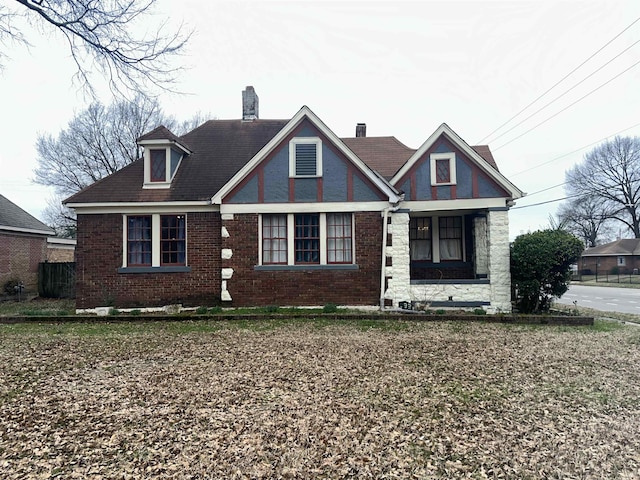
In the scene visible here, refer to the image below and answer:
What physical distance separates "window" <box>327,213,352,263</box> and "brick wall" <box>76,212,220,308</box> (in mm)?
3767

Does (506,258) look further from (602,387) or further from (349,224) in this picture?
Answer: (602,387)

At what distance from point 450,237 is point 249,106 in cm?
1014

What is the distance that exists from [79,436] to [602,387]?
6929 millimetres

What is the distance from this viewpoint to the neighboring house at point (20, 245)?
63.0 ft

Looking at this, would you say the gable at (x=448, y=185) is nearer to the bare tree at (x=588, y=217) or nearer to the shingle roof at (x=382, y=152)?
the shingle roof at (x=382, y=152)

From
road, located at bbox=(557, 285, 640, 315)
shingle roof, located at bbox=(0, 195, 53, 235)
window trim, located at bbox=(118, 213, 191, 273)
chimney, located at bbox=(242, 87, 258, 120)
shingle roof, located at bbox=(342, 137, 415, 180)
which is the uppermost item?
chimney, located at bbox=(242, 87, 258, 120)

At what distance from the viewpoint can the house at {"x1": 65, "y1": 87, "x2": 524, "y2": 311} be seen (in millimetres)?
12734

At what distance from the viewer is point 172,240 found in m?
13.2

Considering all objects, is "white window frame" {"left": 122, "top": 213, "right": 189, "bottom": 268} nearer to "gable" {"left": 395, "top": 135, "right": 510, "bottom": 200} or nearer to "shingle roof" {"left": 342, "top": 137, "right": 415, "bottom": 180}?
"gable" {"left": 395, "top": 135, "right": 510, "bottom": 200}

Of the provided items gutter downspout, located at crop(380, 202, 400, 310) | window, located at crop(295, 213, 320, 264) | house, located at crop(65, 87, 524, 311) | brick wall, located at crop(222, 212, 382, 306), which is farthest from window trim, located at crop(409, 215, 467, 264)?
window, located at crop(295, 213, 320, 264)

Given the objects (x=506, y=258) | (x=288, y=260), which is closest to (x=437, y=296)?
(x=506, y=258)

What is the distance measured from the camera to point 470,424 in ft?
14.8

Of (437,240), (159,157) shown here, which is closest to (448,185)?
(437,240)

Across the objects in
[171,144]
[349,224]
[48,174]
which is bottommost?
[349,224]
